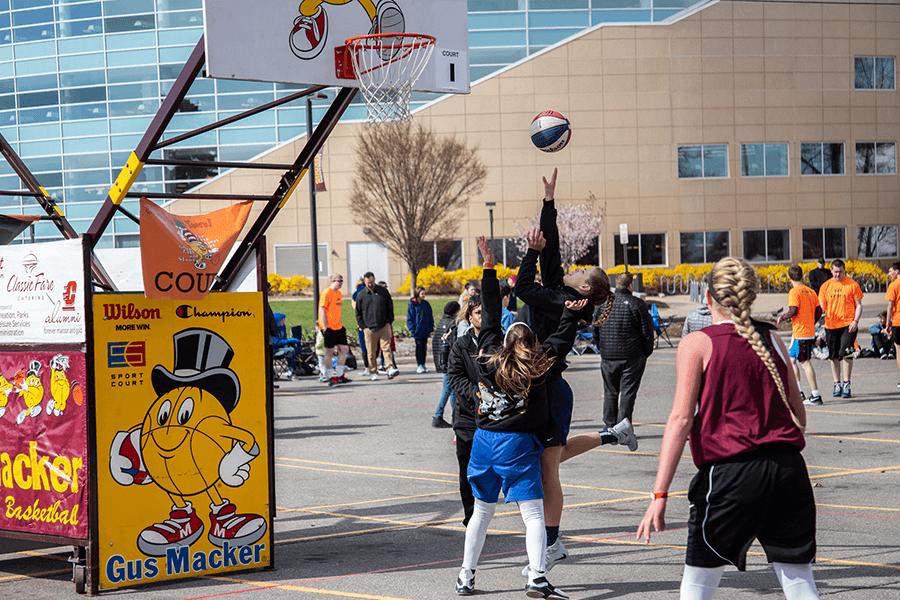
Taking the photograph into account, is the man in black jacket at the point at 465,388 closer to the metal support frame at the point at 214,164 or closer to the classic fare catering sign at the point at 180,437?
the classic fare catering sign at the point at 180,437

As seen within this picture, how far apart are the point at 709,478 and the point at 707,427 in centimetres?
20

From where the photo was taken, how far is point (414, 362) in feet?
73.4

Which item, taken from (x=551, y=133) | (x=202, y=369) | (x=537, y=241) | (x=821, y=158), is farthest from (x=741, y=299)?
(x=821, y=158)

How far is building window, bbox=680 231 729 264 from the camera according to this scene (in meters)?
47.1

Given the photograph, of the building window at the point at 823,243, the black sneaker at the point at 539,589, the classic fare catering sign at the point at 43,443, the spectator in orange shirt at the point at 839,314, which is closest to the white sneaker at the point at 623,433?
the black sneaker at the point at 539,589

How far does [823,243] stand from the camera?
156ft

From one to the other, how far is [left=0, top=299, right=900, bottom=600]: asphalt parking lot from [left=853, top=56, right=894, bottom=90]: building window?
39847 mm

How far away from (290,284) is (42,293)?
129 feet

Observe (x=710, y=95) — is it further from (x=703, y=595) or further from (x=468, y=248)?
(x=703, y=595)

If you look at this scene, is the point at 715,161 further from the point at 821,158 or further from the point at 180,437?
the point at 180,437

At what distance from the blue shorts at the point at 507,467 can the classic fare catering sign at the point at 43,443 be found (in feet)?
7.83

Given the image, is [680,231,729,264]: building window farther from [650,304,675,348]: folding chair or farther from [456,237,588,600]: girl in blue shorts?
[456,237,588,600]: girl in blue shorts

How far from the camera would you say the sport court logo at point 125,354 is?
562 cm

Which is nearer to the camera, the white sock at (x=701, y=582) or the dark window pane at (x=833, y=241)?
the white sock at (x=701, y=582)
